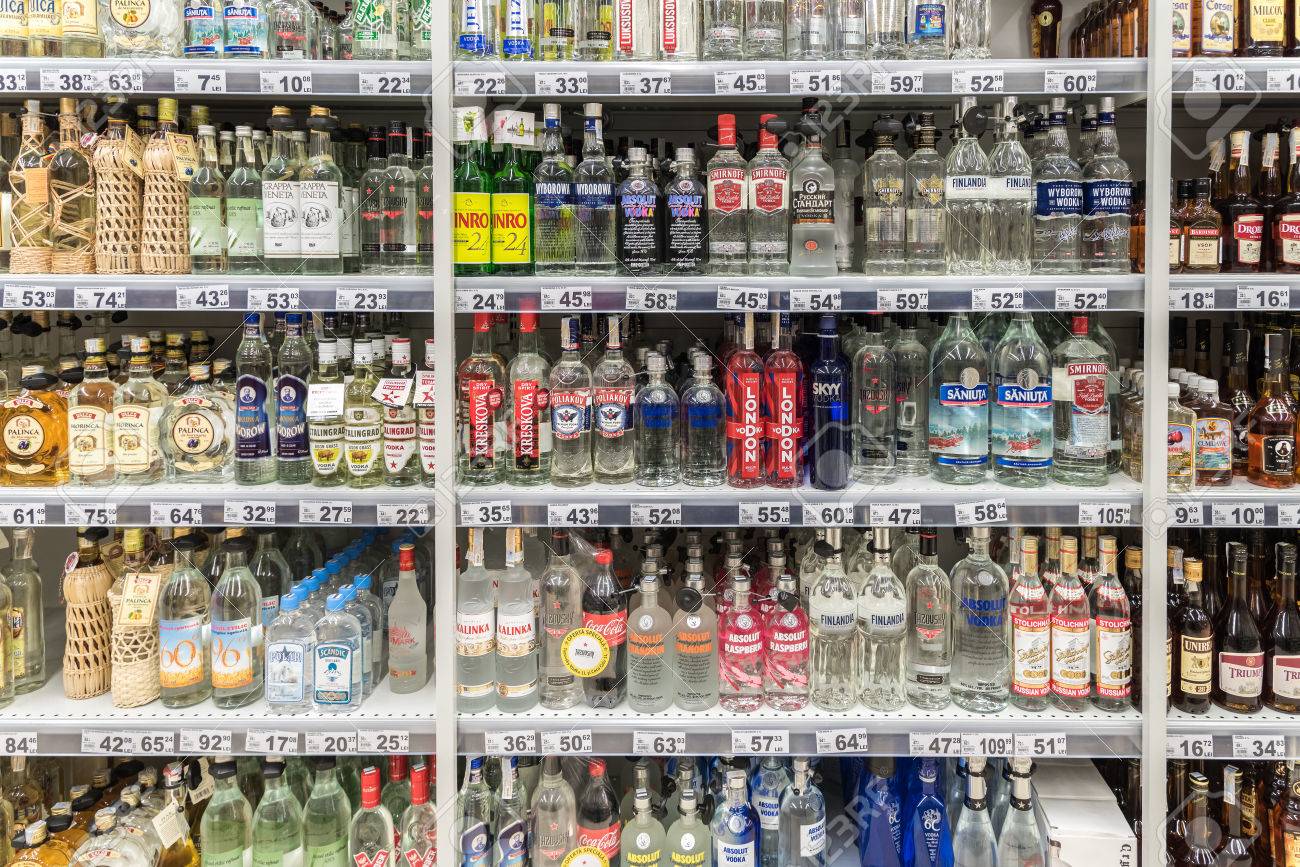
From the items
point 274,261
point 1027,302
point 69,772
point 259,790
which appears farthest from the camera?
point 69,772

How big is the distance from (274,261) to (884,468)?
5.34 ft

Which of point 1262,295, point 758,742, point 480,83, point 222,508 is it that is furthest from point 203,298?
point 1262,295

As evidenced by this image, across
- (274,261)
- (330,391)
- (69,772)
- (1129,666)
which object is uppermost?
(274,261)

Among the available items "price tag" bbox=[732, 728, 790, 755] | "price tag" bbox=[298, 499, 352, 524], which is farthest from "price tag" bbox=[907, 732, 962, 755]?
"price tag" bbox=[298, 499, 352, 524]

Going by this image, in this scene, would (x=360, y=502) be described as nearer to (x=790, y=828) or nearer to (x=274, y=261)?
(x=274, y=261)

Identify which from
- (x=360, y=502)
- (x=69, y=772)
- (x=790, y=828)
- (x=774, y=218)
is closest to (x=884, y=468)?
(x=774, y=218)

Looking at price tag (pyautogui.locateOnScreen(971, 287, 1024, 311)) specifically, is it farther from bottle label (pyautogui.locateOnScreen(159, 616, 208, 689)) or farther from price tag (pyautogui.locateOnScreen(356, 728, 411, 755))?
bottle label (pyautogui.locateOnScreen(159, 616, 208, 689))

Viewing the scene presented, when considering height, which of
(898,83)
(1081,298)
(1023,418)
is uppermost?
→ (898,83)

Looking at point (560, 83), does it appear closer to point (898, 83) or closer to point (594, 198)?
point (594, 198)

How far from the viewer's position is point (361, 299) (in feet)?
6.68

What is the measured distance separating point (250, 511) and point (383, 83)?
41.7 inches

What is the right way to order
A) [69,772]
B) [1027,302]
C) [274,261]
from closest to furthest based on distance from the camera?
[1027,302], [274,261], [69,772]

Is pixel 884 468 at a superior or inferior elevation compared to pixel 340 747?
superior

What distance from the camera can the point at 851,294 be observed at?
2.02 meters
